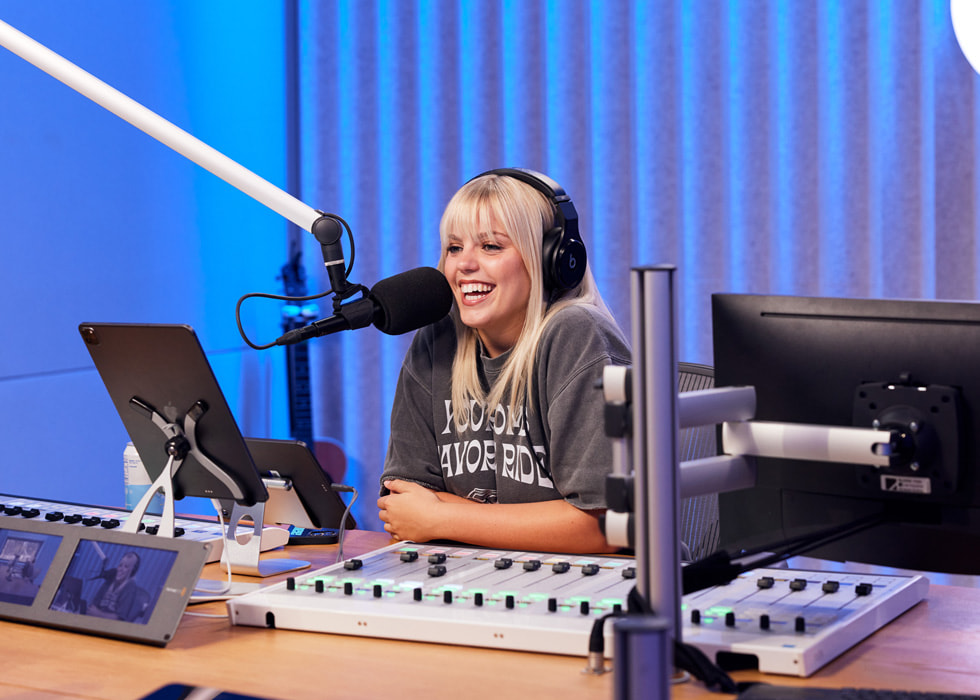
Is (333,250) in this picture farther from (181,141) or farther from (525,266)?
(525,266)

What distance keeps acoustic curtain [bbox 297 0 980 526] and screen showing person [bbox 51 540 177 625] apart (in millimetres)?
1994

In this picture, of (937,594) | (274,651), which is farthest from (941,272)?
(274,651)

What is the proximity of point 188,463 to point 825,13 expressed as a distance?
2.15m

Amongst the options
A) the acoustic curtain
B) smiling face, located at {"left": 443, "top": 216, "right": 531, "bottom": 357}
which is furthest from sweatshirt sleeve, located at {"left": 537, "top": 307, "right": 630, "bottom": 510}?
the acoustic curtain

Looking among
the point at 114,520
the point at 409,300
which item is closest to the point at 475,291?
the point at 409,300

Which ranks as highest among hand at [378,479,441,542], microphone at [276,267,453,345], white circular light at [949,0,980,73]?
white circular light at [949,0,980,73]

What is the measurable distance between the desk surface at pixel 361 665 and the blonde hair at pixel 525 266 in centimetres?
64

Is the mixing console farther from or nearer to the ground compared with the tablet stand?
nearer to the ground

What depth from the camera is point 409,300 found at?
1.54m

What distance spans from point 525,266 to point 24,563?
2.87 feet

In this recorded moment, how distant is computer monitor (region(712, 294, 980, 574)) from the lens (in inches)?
42.7

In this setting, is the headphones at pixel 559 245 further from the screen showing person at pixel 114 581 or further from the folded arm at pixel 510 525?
the screen showing person at pixel 114 581

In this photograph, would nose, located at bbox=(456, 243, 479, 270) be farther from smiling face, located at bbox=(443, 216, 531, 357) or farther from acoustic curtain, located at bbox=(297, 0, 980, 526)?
acoustic curtain, located at bbox=(297, 0, 980, 526)

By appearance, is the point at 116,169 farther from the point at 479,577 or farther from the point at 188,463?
the point at 479,577
